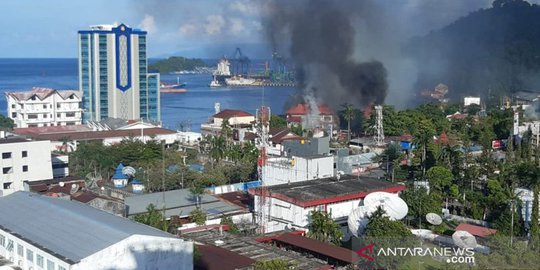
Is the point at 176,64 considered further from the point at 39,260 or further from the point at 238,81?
the point at 39,260

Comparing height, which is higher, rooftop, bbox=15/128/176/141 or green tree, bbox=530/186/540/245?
rooftop, bbox=15/128/176/141

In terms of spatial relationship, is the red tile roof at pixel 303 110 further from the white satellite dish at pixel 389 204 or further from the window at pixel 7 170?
the white satellite dish at pixel 389 204

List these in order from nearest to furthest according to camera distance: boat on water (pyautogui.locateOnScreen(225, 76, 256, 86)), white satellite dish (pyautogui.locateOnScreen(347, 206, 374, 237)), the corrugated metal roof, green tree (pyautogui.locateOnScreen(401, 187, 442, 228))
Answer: the corrugated metal roof < white satellite dish (pyautogui.locateOnScreen(347, 206, 374, 237)) < green tree (pyautogui.locateOnScreen(401, 187, 442, 228)) < boat on water (pyautogui.locateOnScreen(225, 76, 256, 86))

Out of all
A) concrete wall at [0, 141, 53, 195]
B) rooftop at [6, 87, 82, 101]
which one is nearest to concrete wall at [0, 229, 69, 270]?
concrete wall at [0, 141, 53, 195]

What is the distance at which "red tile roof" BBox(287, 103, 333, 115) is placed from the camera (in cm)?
2364

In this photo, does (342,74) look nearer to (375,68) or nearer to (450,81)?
(375,68)

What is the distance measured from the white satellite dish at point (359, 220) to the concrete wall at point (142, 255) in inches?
107

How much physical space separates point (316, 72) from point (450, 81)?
16.7 metres

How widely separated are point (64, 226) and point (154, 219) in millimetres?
2026

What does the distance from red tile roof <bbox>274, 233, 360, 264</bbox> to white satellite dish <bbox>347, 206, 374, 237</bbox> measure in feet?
1.73

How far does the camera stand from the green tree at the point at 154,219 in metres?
9.58

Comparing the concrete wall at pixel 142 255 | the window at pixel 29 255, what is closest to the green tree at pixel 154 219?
the window at pixel 29 255

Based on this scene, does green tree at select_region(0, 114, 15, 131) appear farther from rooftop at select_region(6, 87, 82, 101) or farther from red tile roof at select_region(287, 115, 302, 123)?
red tile roof at select_region(287, 115, 302, 123)

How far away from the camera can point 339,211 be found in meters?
10.7
